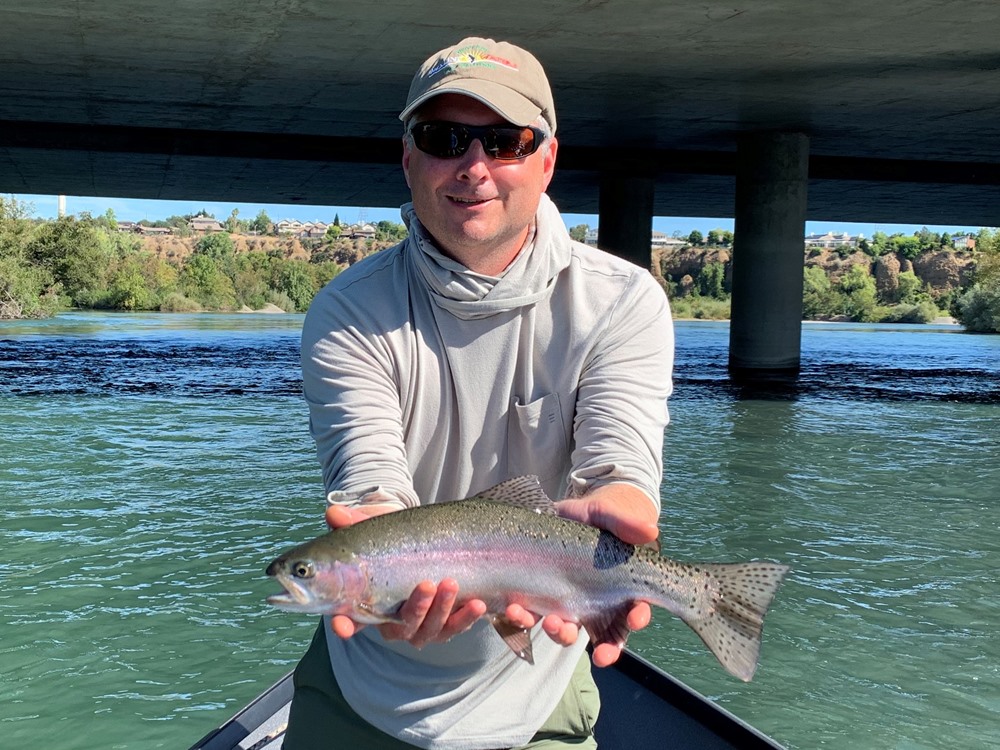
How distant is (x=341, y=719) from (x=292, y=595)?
2.33 ft

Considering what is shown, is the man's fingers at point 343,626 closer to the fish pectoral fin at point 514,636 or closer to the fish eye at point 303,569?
the fish eye at point 303,569

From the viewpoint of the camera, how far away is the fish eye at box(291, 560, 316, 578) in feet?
8.79

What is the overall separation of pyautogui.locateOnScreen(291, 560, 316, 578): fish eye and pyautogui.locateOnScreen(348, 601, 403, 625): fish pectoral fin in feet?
0.48

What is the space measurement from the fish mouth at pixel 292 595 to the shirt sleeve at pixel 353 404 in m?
→ 0.34

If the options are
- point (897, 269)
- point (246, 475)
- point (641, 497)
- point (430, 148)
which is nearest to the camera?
point (641, 497)

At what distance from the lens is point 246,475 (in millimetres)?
15445

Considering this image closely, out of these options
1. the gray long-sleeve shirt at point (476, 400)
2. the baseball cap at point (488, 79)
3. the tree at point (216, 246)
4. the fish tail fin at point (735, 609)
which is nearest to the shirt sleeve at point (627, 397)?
the gray long-sleeve shirt at point (476, 400)

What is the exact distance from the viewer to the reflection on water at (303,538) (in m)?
7.34

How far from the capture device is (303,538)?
39.3ft

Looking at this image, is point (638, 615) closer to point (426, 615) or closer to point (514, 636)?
point (514, 636)

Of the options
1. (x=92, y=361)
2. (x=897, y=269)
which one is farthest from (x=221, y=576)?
(x=897, y=269)

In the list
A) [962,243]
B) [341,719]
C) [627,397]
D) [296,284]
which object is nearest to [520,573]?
[627,397]

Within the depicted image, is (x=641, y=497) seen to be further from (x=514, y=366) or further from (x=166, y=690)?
(x=166, y=690)

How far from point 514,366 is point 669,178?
1545 inches
